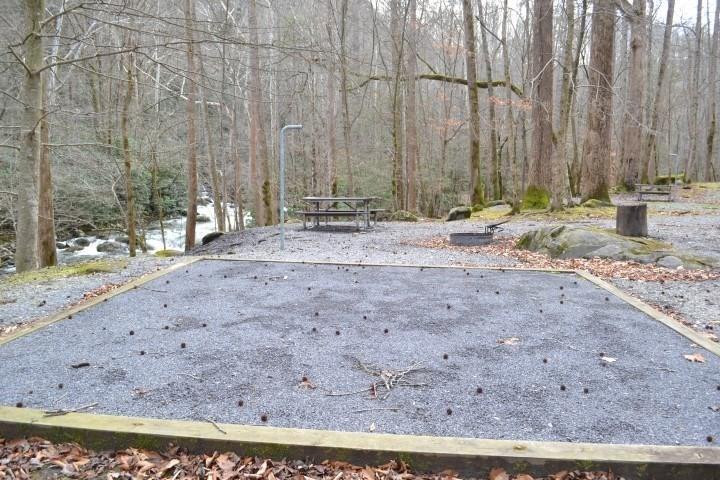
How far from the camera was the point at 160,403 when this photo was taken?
8.46ft

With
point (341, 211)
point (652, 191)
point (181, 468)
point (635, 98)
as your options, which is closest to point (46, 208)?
point (341, 211)

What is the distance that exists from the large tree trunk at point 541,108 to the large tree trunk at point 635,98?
3620 mm

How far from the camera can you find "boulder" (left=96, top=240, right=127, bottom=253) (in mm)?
15939

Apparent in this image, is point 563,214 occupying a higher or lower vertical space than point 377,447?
higher

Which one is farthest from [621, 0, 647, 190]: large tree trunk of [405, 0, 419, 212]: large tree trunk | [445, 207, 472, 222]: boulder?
[405, 0, 419, 212]: large tree trunk

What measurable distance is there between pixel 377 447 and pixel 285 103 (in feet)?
31.7

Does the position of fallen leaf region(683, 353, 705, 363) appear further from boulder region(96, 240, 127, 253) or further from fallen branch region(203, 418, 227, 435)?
boulder region(96, 240, 127, 253)

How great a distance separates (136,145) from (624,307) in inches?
543

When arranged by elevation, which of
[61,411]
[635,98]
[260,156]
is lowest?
[61,411]

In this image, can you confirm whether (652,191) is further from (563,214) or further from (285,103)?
(285,103)

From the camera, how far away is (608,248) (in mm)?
7008

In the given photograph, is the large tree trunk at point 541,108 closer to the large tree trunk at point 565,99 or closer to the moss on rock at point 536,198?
the moss on rock at point 536,198

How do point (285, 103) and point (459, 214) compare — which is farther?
point (459, 214)

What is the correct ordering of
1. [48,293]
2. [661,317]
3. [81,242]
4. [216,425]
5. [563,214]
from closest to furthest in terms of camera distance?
[216,425] → [661,317] → [48,293] → [563,214] → [81,242]
